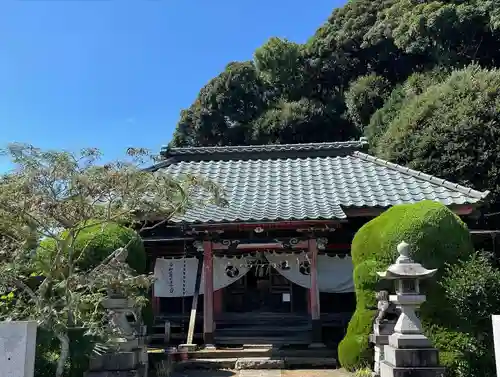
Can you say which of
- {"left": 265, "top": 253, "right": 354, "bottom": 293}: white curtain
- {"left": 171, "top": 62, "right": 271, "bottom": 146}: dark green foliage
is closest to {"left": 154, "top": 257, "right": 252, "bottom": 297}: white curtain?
{"left": 265, "top": 253, "right": 354, "bottom": 293}: white curtain

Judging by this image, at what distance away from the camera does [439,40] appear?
1046 inches

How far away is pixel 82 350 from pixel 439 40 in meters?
25.3

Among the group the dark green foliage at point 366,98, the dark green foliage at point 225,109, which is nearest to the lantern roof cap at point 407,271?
the dark green foliage at point 366,98

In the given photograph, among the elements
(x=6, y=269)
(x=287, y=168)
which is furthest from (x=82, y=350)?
(x=287, y=168)

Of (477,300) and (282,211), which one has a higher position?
(282,211)

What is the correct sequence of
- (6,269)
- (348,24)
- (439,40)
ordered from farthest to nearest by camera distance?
1. (348,24)
2. (439,40)
3. (6,269)

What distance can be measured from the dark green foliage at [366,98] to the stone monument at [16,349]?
2614 centimetres

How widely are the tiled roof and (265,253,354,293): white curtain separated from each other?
1328mm

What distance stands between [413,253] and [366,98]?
22.2m

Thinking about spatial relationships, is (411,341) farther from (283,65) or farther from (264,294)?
(283,65)

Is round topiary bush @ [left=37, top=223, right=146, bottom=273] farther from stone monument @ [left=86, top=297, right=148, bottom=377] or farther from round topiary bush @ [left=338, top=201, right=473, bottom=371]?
round topiary bush @ [left=338, top=201, right=473, bottom=371]

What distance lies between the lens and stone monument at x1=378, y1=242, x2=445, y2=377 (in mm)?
6996

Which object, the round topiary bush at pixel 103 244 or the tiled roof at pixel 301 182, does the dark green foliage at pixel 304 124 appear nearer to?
the tiled roof at pixel 301 182

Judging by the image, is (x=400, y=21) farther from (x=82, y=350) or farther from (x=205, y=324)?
(x=82, y=350)
